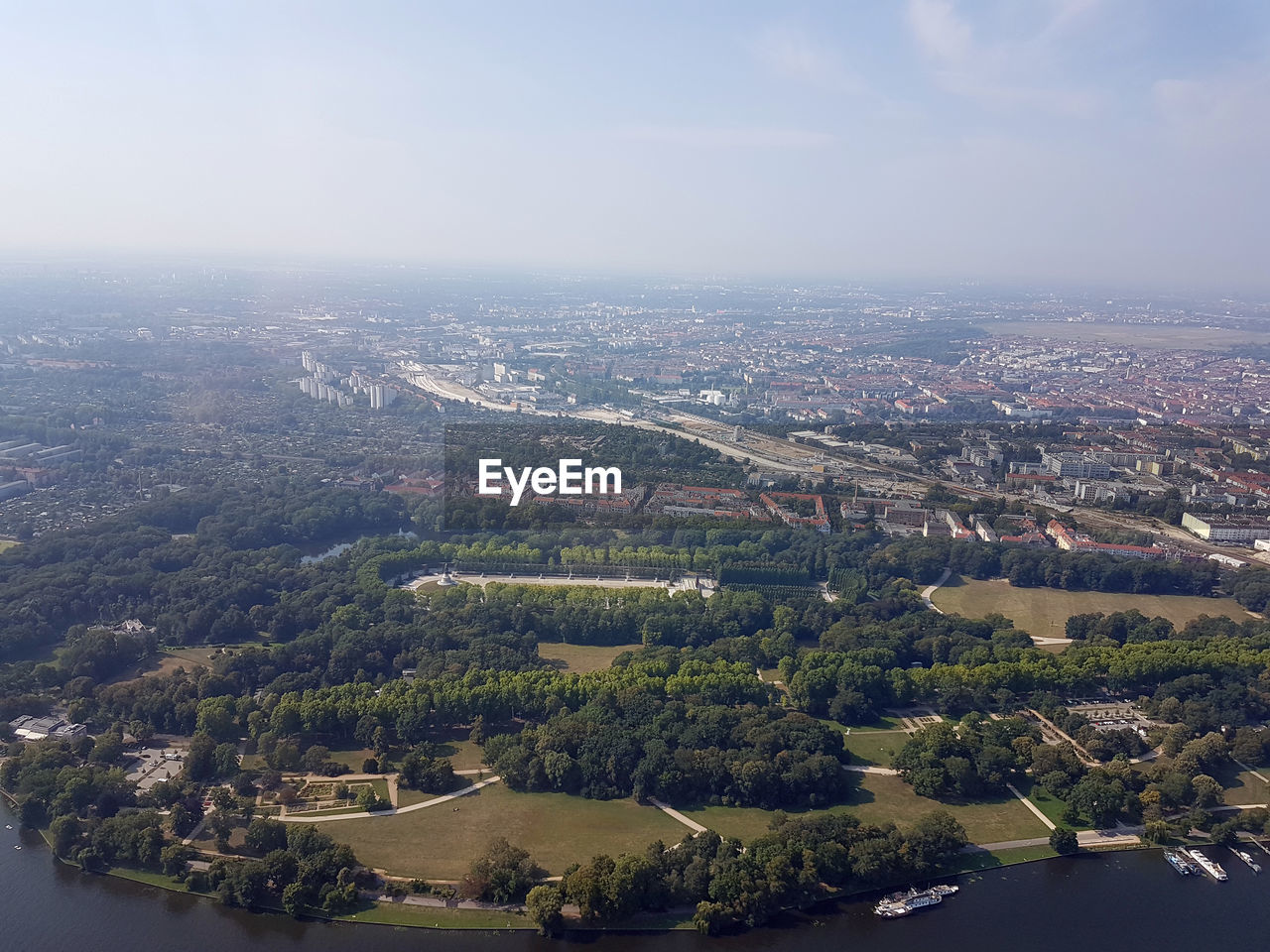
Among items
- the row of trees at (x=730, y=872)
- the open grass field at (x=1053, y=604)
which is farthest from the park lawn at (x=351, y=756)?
the open grass field at (x=1053, y=604)

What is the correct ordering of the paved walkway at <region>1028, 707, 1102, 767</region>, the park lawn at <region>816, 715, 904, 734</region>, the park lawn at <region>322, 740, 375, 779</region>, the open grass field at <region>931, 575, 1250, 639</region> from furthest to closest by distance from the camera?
1. the open grass field at <region>931, 575, 1250, 639</region>
2. the park lawn at <region>816, 715, 904, 734</region>
3. the paved walkway at <region>1028, 707, 1102, 767</region>
4. the park lawn at <region>322, 740, 375, 779</region>

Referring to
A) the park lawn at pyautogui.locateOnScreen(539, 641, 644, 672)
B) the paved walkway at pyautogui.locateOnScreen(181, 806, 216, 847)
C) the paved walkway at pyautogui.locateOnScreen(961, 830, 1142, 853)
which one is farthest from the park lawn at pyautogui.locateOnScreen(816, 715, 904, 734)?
the paved walkway at pyautogui.locateOnScreen(181, 806, 216, 847)

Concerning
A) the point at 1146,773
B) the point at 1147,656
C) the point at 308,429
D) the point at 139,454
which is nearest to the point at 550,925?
the point at 1146,773

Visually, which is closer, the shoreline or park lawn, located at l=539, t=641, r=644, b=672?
the shoreline

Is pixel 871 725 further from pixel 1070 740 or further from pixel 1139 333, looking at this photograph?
pixel 1139 333

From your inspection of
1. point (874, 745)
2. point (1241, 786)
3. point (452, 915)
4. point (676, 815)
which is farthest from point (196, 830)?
point (1241, 786)

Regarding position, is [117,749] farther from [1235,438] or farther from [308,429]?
[1235,438]

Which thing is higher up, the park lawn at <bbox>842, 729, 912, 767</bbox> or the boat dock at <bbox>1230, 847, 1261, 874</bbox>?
the boat dock at <bbox>1230, 847, 1261, 874</bbox>

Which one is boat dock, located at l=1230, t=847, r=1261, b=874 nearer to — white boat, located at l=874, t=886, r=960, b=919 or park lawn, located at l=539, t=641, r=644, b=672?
white boat, located at l=874, t=886, r=960, b=919
